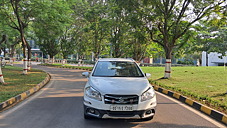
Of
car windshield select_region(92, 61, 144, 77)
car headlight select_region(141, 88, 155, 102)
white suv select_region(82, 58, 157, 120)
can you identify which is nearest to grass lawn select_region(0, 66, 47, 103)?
car windshield select_region(92, 61, 144, 77)

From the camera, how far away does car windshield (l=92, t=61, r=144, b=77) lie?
18.5 ft

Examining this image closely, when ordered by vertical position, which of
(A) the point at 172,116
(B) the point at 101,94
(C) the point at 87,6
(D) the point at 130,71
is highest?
(C) the point at 87,6

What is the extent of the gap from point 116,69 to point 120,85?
1202 millimetres

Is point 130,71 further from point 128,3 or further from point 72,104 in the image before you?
point 128,3

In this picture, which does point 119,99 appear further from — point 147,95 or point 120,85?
point 147,95

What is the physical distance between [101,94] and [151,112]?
1172mm

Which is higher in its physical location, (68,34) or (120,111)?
(68,34)

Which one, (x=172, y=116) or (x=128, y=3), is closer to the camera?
(x=172, y=116)

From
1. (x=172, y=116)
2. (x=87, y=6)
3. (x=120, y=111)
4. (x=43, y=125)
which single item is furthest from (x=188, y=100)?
(x=87, y=6)

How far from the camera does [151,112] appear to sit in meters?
4.67


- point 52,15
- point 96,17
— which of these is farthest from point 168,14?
point 96,17

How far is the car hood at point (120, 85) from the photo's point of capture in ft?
14.7

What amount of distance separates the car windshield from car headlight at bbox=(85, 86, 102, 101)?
32.6 inches

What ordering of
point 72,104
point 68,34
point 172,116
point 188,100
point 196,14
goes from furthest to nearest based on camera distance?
point 68,34, point 196,14, point 188,100, point 72,104, point 172,116
